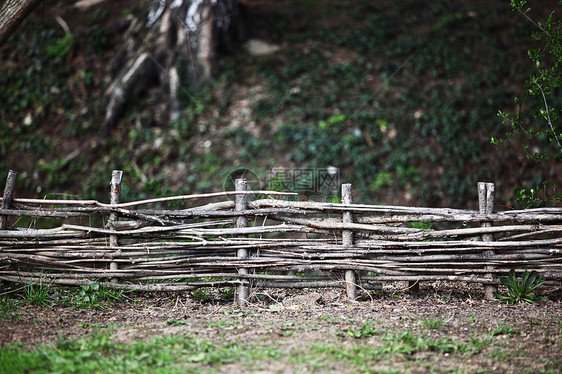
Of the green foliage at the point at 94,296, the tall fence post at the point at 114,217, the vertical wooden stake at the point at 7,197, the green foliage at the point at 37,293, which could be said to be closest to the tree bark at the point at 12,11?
the vertical wooden stake at the point at 7,197

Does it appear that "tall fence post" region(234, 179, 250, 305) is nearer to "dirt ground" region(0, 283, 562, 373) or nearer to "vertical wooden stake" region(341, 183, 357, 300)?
"dirt ground" region(0, 283, 562, 373)

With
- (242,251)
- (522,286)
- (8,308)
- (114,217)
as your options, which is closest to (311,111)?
(242,251)

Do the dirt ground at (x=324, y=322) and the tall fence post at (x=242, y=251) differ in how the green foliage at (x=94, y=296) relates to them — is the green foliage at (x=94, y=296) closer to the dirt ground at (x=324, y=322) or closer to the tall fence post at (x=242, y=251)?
the dirt ground at (x=324, y=322)

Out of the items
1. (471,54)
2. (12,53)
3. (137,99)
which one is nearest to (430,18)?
(471,54)

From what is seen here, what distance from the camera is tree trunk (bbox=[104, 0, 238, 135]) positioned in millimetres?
7027

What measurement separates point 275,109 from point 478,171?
2890mm

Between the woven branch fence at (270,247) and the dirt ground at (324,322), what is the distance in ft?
0.49

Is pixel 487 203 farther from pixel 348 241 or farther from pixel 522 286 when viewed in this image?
pixel 348 241

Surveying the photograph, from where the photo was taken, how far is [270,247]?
3338 millimetres

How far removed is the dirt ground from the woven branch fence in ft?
0.49

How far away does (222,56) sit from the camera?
7719mm

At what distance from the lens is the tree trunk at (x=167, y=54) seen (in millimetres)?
7027

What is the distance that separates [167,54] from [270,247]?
4865 mm

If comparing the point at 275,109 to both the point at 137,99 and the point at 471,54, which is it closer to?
the point at 137,99
